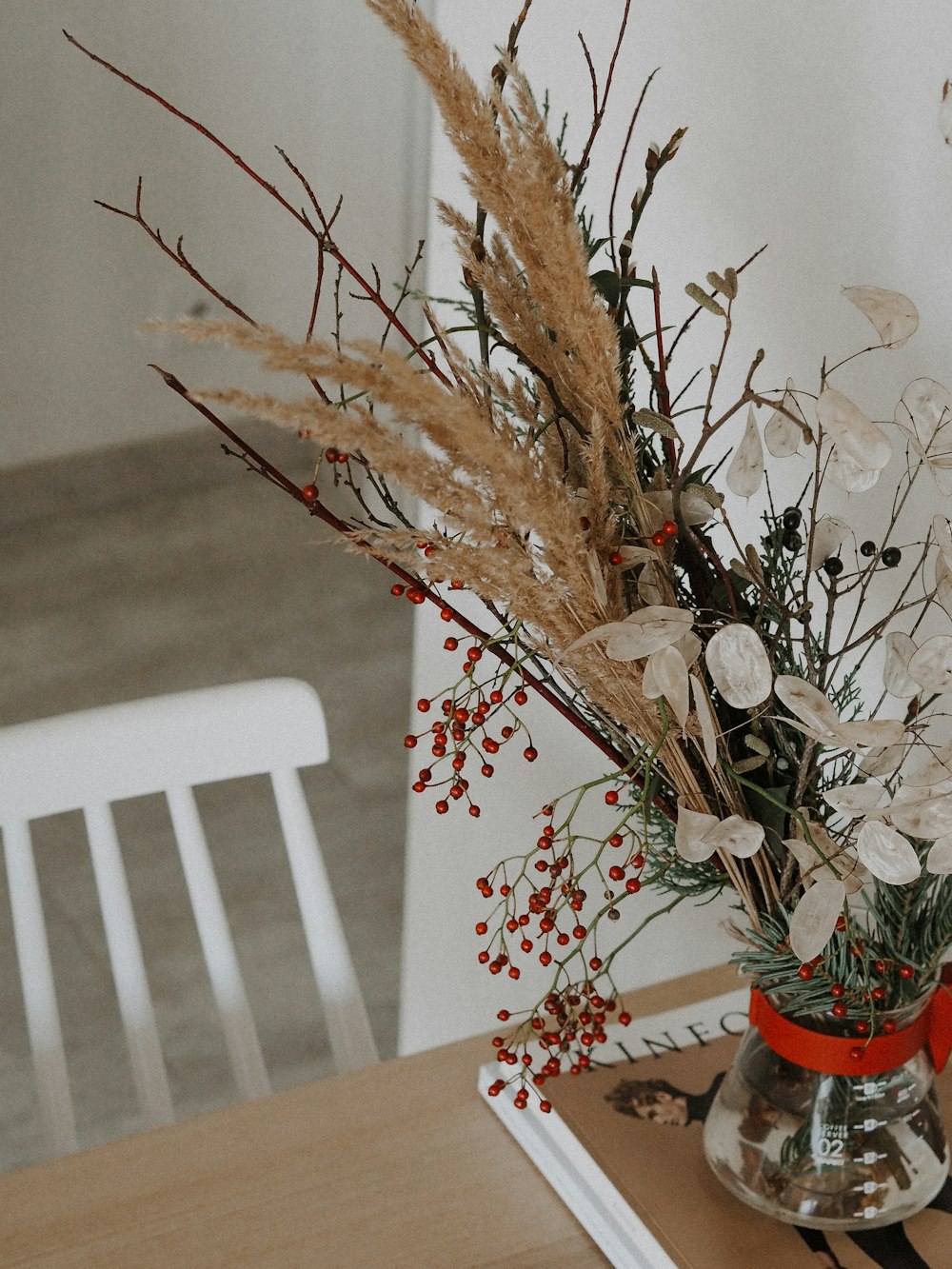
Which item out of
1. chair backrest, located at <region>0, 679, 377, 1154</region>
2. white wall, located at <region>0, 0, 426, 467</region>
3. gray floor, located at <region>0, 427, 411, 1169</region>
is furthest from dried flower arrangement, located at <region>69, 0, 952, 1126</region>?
white wall, located at <region>0, 0, 426, 467</region>

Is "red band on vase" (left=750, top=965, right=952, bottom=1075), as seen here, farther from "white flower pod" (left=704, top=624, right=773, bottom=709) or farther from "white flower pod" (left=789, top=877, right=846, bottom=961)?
"white flower pod" (left=704, top=624, right=773, bottom=709)

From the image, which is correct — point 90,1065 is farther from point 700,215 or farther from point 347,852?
point 700,215

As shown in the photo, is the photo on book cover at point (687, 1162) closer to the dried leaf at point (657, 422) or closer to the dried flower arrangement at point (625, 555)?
the dried flower arrangement at point (625, 555)

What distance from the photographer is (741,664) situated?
1.68ft

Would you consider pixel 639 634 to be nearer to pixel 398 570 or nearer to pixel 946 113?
pixel 398 570

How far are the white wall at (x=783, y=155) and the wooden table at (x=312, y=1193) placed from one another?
38 cm


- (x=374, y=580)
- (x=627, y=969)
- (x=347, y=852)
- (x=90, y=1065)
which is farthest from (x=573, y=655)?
(x=374, y=580)

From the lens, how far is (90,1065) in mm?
2078

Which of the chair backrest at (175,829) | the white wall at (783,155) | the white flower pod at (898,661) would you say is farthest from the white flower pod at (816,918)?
the chair backrest at (175,829)

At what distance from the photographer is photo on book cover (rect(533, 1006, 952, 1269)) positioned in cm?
68

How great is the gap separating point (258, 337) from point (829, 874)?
0.33m

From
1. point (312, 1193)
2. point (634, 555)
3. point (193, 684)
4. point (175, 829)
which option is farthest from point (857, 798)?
point (193, 684)

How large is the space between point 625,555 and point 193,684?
8.14 feet

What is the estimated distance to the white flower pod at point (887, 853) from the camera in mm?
534
